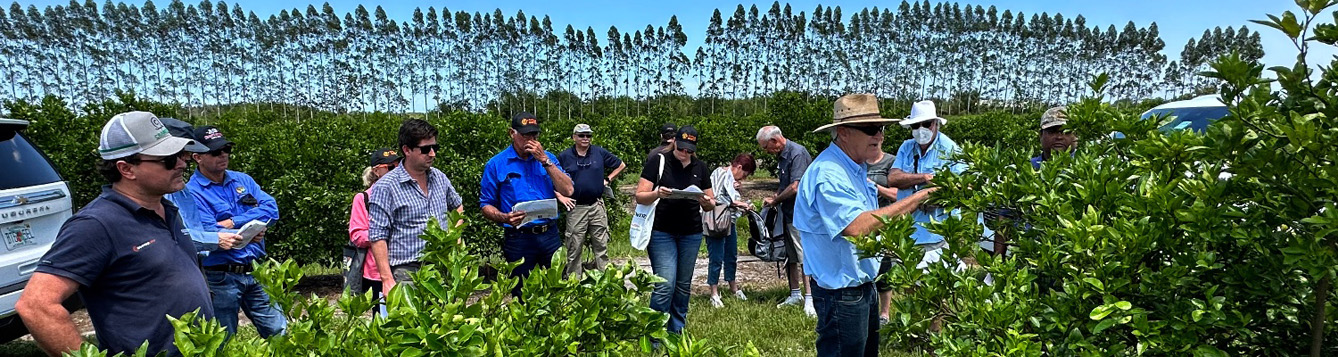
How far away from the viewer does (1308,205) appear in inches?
53.7

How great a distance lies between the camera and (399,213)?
358 cm

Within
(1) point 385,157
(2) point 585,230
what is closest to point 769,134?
(2) point 585,230

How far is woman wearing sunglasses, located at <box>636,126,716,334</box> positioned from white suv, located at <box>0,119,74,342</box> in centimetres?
334

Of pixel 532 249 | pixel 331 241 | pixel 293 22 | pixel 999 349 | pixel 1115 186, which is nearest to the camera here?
pixel 999 349

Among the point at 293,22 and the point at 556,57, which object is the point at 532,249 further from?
the point at 293,22

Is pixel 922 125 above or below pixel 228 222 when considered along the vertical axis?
above

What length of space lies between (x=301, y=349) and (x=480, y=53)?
89.4 m

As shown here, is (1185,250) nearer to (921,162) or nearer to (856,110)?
(856,110)

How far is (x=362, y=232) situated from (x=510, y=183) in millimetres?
1146

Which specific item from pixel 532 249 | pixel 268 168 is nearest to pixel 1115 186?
pixel 532 249

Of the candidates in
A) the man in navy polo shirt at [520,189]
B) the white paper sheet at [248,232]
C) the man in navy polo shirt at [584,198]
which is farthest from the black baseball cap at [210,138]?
the man in navy polo shirt at [584,198]

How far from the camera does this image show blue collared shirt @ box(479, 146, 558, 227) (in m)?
4.69

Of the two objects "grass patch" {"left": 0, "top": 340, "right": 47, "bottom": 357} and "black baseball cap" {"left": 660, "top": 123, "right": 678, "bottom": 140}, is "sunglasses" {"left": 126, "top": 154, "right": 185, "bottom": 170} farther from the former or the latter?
"black baseball cap" {"left": 660, "top": 123, "right": 678, "bottom": 140}

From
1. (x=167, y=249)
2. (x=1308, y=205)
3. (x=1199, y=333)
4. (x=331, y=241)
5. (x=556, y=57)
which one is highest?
(x=556, y=57)
